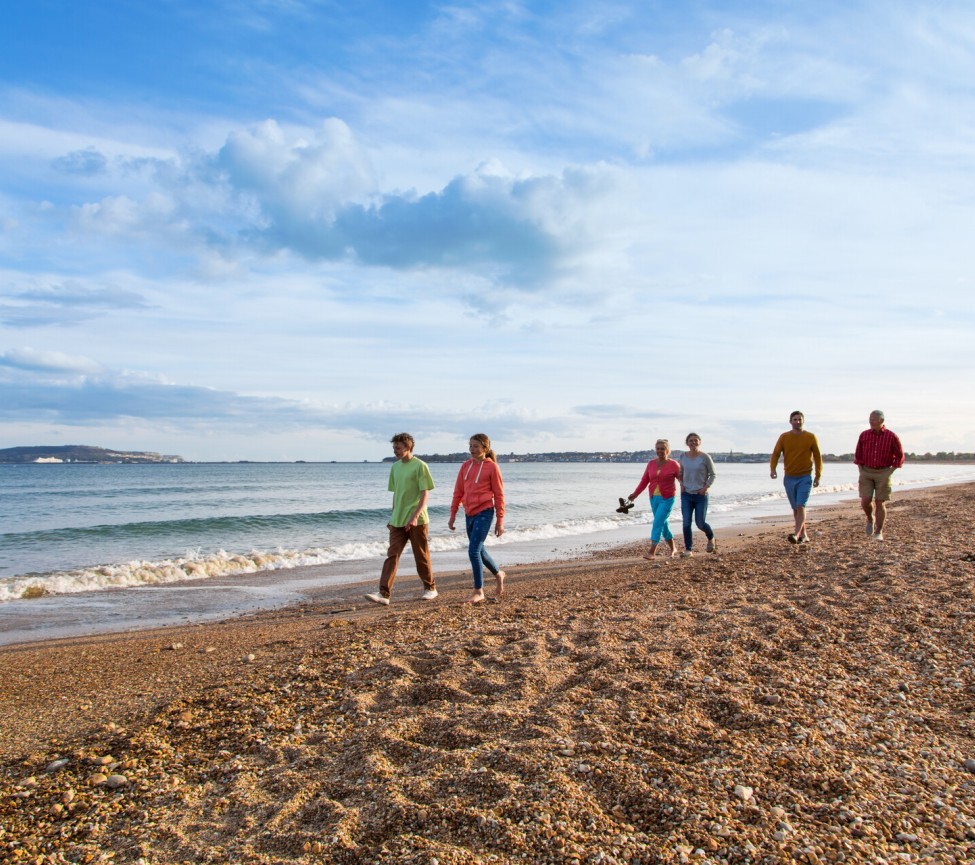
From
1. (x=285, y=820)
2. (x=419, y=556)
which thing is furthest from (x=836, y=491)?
(x=285, y=820)

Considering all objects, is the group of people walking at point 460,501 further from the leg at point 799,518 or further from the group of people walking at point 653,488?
the leg at point 799,518

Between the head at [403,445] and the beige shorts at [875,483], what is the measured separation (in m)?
7.46

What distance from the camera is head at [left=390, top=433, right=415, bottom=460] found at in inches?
320

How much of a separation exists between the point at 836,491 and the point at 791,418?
29397mm

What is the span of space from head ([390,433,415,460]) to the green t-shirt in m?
0.11

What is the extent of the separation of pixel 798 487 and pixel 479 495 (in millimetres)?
5600

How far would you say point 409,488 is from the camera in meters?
8.23

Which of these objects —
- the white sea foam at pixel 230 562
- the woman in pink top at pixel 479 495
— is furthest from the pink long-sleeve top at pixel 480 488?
the white sea foam at pixel 230 562

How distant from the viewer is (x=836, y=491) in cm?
3625

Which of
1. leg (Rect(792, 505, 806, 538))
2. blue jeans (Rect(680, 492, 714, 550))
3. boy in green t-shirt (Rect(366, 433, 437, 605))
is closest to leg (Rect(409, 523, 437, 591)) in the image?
boy in green t-shirt (Rect(366, 433, 437, 605))

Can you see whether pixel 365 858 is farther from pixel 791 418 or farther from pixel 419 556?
pixel 791 418

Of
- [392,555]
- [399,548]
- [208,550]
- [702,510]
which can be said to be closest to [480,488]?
[399,548]

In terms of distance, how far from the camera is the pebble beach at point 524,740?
272 centimetres

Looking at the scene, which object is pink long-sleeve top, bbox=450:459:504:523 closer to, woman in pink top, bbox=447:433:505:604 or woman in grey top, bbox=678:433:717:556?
woman in pink top, bbox=447:433:505:604
